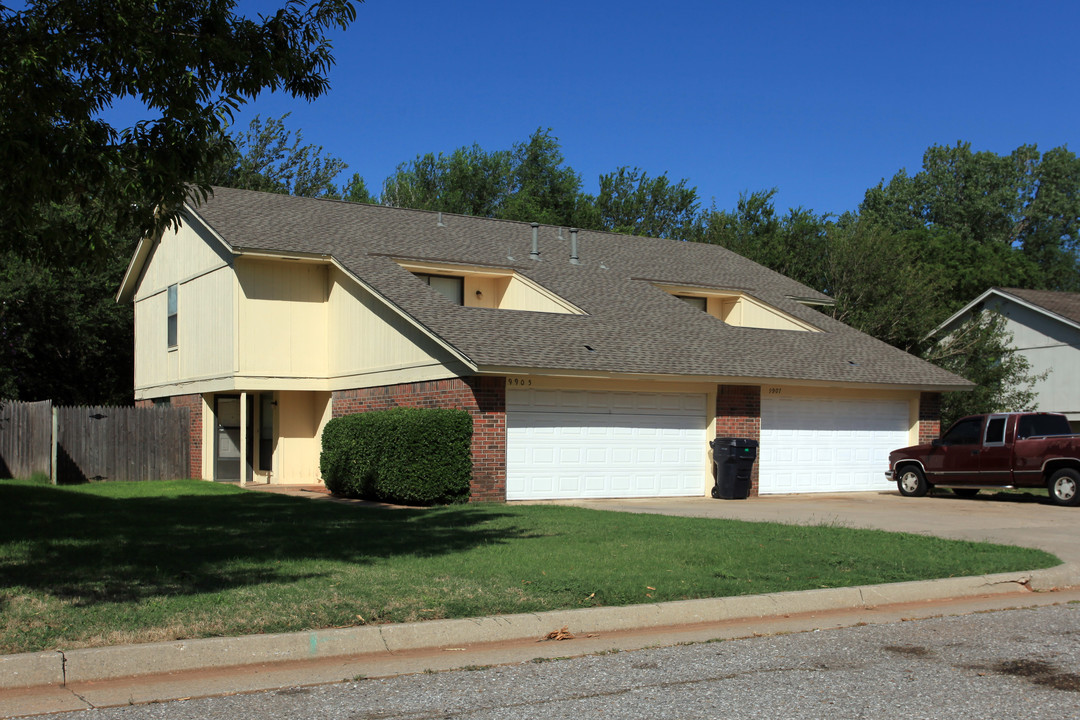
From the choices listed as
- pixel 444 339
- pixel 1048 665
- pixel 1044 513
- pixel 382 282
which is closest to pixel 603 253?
pixel 382 282

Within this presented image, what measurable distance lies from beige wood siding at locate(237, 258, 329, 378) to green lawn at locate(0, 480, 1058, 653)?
796 cm

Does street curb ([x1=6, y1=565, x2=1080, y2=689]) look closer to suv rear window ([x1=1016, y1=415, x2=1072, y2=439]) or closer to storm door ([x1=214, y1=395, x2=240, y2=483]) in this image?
suv rear window ([x1=1016, y1=415, x2=1072, y2=439])

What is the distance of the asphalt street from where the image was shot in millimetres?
5969

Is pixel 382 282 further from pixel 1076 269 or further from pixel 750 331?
pixel 1076 269

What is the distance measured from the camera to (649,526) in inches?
537

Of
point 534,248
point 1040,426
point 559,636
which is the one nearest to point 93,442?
point 534,248

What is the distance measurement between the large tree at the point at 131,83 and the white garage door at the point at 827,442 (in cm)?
1399

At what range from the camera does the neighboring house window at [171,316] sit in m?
27.5

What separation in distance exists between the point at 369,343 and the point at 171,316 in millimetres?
8433

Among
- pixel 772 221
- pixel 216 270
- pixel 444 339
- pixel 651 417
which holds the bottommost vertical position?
pixel 651 417

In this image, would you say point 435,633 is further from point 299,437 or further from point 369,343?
point 299,437

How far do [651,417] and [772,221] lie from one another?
116 feet

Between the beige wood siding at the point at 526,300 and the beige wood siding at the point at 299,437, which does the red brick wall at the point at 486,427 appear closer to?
the beige wood siding at the point at 526,300

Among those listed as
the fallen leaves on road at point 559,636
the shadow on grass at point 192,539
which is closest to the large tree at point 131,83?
the shadow on grass at point 192,539
